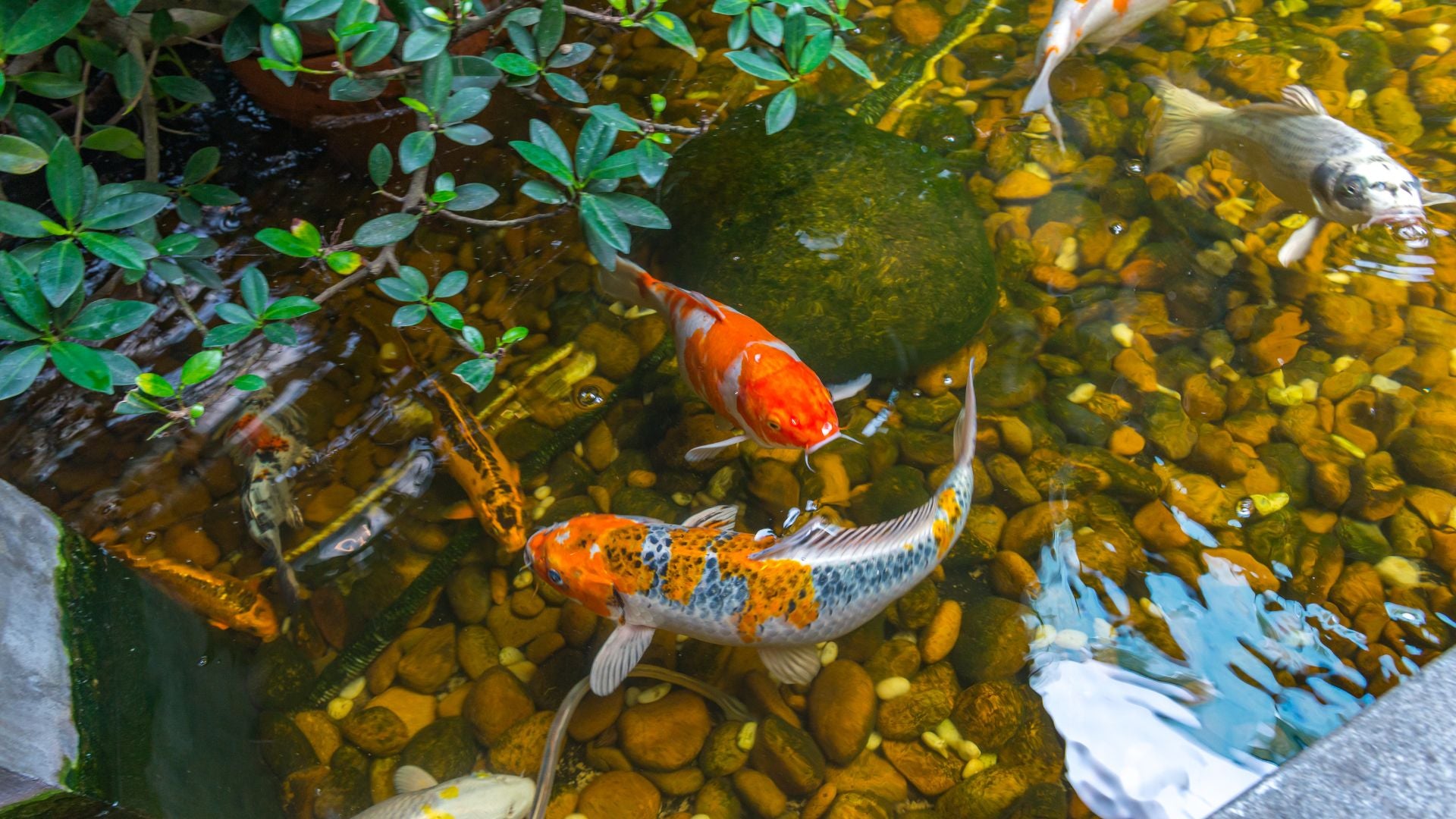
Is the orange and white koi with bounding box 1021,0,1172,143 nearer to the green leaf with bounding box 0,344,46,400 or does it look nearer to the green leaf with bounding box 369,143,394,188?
the green leaf with bounding box 369,143,394,188

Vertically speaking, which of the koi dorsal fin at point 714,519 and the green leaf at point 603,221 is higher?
the green leaf at point 603,221

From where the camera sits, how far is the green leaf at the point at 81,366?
2.15m

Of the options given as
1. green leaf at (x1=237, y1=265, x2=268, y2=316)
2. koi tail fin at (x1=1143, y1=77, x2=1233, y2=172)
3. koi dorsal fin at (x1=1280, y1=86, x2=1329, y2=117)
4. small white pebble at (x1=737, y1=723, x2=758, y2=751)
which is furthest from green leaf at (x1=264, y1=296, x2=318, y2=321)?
koi dorsal fin at (x1=1280, y1=86, x2=1329, y2=117)

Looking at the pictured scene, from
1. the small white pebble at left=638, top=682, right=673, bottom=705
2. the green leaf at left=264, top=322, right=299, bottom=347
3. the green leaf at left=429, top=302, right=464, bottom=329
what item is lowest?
the small white pebble at left=638, top=682, right=673, bottom=705

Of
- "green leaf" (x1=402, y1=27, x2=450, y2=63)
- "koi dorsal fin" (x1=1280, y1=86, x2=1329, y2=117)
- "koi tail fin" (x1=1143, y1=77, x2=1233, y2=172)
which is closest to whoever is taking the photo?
"green leaf" (x1=402, y1=27, x2=450, y2=63)

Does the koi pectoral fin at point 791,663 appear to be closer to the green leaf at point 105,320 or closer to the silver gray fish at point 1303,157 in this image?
the green leaf at point 105,320

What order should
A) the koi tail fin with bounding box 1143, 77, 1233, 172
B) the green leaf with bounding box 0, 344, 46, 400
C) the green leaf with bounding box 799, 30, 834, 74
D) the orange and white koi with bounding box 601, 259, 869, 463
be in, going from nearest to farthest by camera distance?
the green leaf with bounding box 0, 344, 46, 400 → the green leaf with bounding box 799, 30, 834, 74 → the orange and white koi with bounding box 601, 259, 869, 463 → the koi tail fin with bounding box 1143, 77, 1233, 172

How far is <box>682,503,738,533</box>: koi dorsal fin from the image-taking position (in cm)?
296

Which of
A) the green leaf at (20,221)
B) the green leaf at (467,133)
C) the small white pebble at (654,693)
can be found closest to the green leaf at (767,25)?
the green leaf at (467,133)

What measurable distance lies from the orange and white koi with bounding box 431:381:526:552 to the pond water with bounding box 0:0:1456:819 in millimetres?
73

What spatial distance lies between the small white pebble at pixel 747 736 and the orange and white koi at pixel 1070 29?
3123mm

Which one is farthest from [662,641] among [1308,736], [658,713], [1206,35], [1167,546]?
[1206,35]

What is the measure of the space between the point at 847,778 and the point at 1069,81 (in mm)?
3643

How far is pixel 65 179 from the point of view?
220 centimetres
